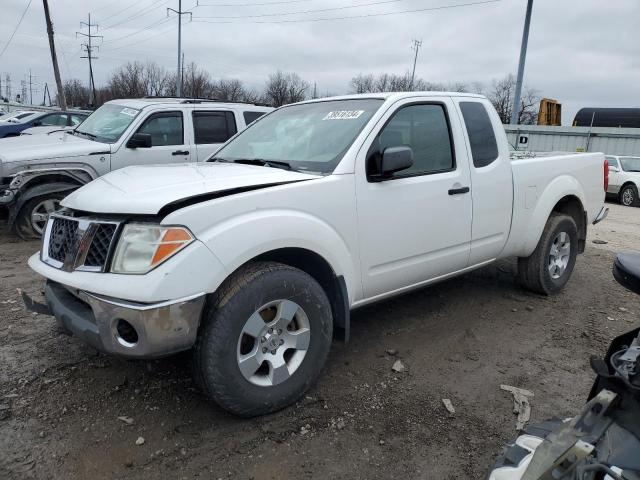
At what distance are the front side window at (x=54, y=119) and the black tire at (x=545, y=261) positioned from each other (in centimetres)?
1565

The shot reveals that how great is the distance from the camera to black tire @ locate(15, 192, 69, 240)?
643cm

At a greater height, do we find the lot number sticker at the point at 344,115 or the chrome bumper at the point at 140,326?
the lot number sticker at the point at 344,115

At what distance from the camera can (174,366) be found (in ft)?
11.5

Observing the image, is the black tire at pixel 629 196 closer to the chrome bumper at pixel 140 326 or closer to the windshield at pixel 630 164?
the windshield at pixel 630 164

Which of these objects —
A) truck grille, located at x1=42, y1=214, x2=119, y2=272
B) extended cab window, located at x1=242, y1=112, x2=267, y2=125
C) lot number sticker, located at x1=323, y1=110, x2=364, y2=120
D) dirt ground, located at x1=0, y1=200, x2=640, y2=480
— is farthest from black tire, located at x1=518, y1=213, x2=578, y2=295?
extended cab window, located at x1=242, y1=112, x2=267, y2=125

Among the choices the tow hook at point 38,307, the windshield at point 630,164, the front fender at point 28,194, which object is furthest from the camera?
the windshield at point 630,164

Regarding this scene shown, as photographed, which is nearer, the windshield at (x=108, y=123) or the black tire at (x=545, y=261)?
the black tire at (x=545, y=261)

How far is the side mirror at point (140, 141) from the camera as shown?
6.65 metres

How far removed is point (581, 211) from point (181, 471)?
187 inches

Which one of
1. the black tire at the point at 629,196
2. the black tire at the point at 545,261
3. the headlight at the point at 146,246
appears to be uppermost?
the headlight at the point at 146,246

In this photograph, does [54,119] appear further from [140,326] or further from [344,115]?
[140,326]

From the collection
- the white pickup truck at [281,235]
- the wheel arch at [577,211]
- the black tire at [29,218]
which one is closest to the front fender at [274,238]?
the white pickup truck at [281,235]

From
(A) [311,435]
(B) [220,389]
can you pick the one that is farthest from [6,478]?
(A) [311,435]

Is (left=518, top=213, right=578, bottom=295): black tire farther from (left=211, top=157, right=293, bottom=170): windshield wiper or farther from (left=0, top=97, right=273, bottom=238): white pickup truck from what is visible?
(left=0, top=97, right=273, bottom=238): white pickup truck
